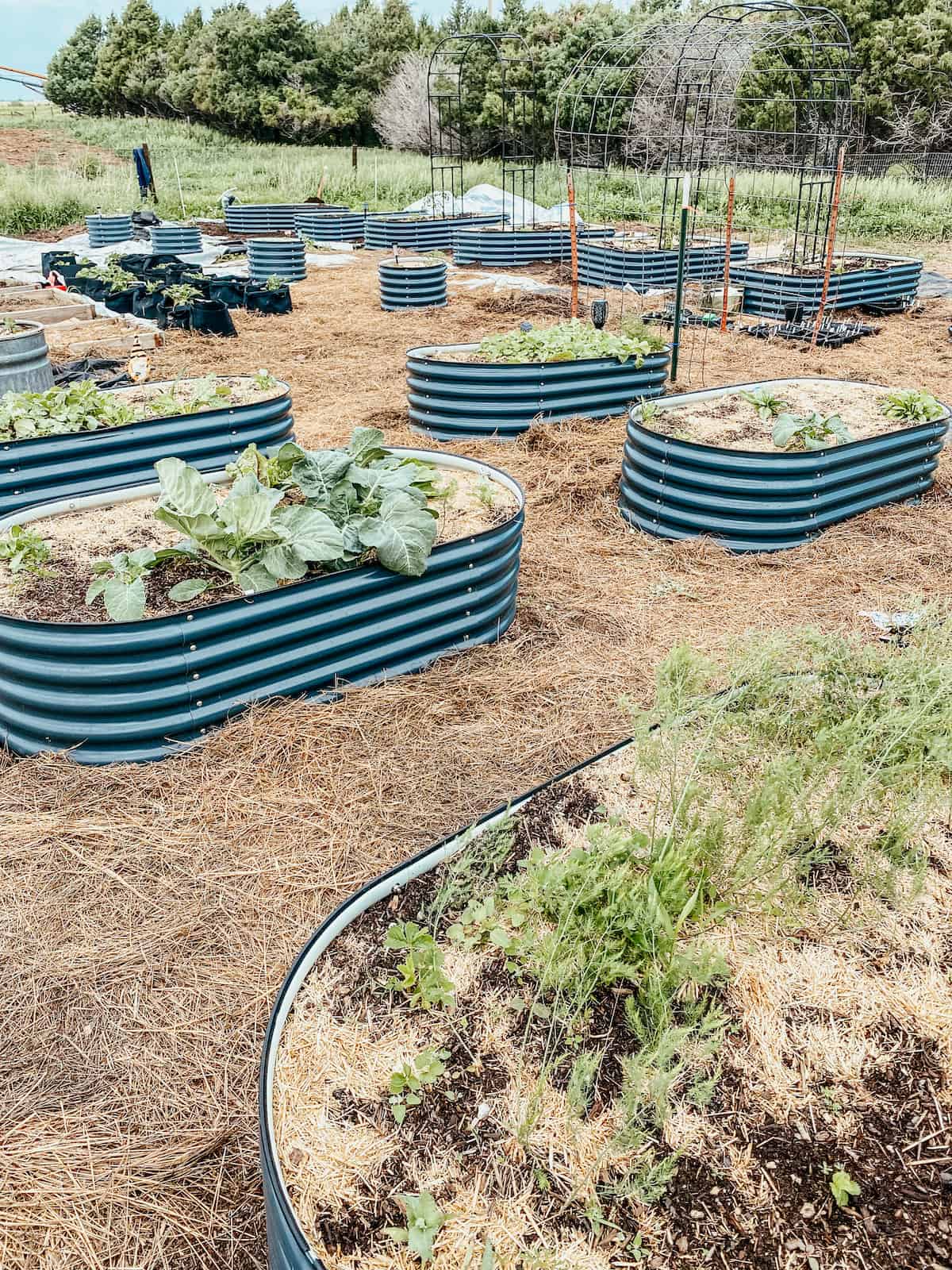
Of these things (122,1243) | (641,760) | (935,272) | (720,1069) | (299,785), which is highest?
(935,272)

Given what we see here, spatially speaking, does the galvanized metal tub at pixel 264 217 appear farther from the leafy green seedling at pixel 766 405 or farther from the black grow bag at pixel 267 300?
the leafy green seedling at pixel 766 405

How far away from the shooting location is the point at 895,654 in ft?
9.64

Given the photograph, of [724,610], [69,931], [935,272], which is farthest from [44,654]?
[935,272]

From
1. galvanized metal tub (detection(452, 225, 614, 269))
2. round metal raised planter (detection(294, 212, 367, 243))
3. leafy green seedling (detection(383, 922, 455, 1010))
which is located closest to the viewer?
leafy green seedling (detection(383, 922, 455, 1010))

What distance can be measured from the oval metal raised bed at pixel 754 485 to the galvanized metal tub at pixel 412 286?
7.51 meters

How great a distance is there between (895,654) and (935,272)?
14.4m

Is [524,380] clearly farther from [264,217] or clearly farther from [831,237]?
[264,217]

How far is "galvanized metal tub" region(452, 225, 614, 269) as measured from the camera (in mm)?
14961

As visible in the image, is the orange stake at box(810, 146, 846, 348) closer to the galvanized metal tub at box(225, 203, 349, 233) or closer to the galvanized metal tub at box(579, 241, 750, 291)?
the galvanized metal tub at box(579, 241, 750, 291)

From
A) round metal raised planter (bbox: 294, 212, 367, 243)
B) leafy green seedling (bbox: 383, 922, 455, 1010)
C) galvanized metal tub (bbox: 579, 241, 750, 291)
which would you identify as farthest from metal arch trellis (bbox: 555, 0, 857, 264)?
leafy green seedling (bbox: 383, 922, 455, 1010)

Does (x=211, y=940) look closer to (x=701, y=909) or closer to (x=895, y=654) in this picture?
(x=701, y=909)

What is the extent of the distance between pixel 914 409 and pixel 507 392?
9.51 feet

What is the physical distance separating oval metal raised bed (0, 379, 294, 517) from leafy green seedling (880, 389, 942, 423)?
4081mm

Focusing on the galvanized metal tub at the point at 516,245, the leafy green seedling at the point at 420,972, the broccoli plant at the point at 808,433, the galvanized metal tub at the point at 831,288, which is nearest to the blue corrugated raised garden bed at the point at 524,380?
the broccoli plant at the point at 808,433
